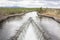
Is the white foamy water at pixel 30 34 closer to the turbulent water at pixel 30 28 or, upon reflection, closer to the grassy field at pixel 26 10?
the turbulent water at pixel 30 28

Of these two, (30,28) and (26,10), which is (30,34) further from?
(26,10)

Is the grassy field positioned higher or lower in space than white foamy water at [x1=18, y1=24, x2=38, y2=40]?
higher

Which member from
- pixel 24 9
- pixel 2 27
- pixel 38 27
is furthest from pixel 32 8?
pixel 2 27

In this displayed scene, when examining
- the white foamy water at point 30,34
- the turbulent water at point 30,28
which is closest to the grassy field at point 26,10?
the turbulent water at point 30,28

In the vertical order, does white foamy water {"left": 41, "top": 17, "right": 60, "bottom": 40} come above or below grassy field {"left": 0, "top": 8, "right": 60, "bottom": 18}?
below

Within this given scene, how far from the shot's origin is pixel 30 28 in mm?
2512

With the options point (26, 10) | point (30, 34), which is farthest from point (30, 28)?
point (26, 10)

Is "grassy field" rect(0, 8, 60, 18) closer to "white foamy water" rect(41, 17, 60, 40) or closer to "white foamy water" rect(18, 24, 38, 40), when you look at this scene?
"white foamy water" rect(41, 17, 60, 40)

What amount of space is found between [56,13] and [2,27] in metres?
0.77

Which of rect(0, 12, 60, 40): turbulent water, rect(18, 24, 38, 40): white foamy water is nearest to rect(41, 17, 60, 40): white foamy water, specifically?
rect(0, 12, 60, 40): turbulent water

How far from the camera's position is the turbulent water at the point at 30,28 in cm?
240

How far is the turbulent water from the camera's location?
7.89ft

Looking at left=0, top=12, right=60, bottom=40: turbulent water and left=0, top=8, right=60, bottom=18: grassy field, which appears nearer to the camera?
left=0, top=12, right=60, bottom=40: turbulent water

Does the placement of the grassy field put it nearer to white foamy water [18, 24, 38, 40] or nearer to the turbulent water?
the turbulent water
